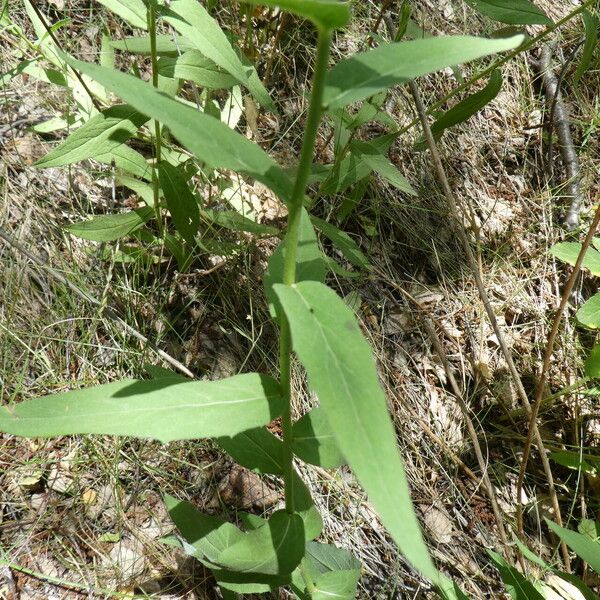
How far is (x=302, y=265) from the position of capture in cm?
147

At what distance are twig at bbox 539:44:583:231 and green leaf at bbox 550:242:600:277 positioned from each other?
29.7 inches

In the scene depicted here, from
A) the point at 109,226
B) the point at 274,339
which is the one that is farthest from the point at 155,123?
the point at 274,339

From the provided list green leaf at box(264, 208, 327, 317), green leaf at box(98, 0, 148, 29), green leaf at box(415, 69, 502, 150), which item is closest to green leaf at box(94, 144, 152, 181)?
green leaf at box(98, 0, 148, 29)

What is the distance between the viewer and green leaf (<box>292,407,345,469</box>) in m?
1.60

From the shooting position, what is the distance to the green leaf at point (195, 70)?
2.04 m

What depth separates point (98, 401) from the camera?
1222 millimetres

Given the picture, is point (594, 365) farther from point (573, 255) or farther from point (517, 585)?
point (517, 585)

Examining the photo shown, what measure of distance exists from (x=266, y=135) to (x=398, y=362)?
126cm

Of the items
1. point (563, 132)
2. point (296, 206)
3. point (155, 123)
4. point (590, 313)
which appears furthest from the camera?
point (563, 132)

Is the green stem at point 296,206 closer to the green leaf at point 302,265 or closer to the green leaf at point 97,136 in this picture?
the green leaf at point 302,265

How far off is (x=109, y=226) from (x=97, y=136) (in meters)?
0.41

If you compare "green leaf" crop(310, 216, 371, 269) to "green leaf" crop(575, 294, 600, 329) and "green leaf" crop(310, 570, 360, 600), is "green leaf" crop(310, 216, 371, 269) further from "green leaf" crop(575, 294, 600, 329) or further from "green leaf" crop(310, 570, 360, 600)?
"green leaf" crop(310, 570, 360, 600)

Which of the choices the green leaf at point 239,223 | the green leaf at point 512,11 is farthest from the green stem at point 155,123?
the green leaf at point 512,11

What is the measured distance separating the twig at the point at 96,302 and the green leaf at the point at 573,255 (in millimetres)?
1627
